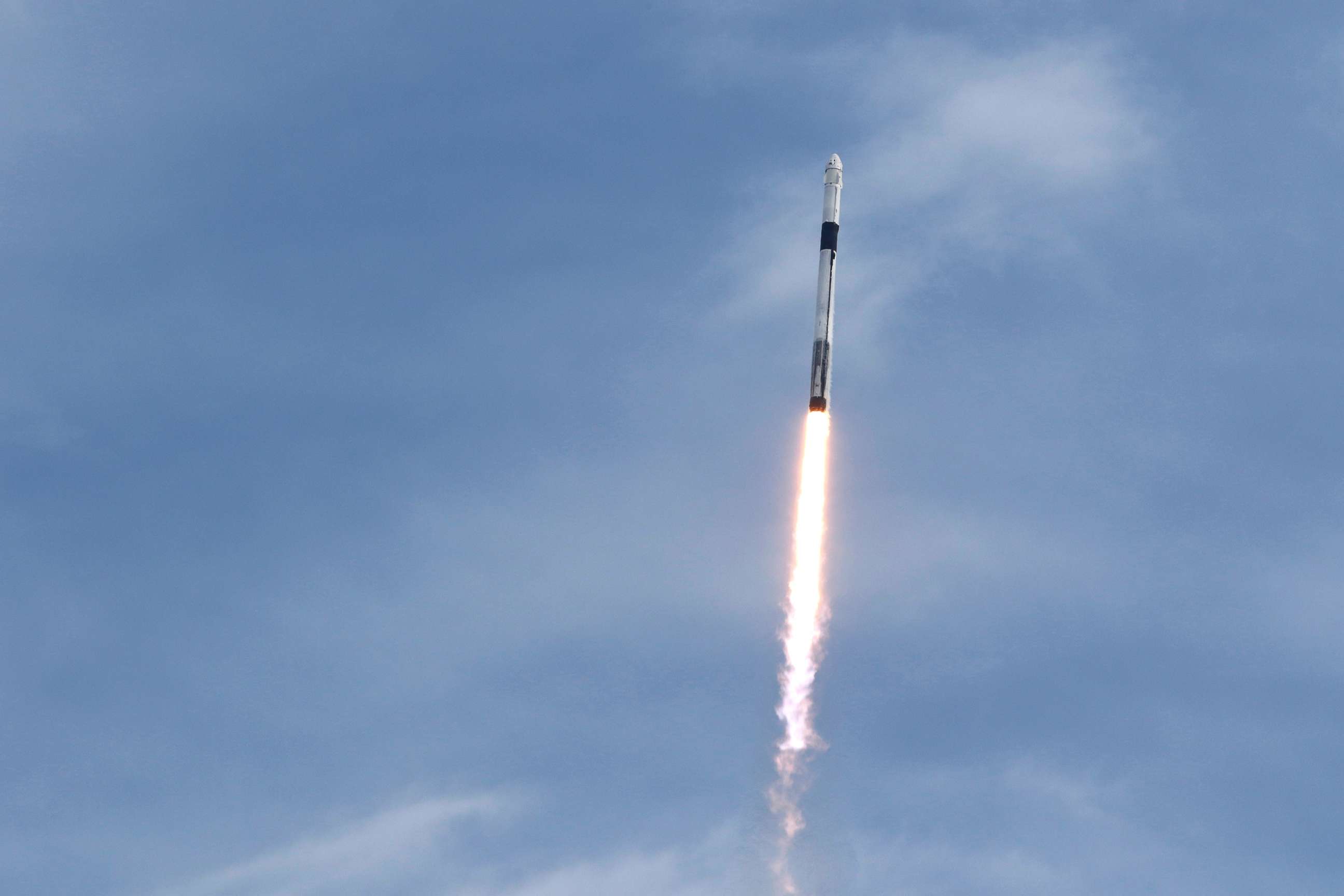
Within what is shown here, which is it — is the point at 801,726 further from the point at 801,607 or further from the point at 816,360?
the point at 816,360

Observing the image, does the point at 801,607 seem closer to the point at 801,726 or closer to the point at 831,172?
the point at 801,726

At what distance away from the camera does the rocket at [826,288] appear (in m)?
169

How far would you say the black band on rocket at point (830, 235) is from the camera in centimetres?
17288

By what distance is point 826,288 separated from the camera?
171 metres

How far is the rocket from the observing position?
16938 centimetres

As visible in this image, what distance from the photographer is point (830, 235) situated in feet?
568

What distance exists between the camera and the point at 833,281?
171875 mm

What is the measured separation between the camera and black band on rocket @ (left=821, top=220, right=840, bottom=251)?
17288cm

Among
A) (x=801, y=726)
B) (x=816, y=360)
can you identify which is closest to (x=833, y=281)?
(x=816, y=360)

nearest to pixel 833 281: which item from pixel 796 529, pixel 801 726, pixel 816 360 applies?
pixel 816 360

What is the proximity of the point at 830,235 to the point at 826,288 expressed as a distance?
3941 mm

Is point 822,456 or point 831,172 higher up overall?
point 831,172

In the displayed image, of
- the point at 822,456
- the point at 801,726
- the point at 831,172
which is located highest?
the point at 831,172

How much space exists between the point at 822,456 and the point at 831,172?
18475 mm
